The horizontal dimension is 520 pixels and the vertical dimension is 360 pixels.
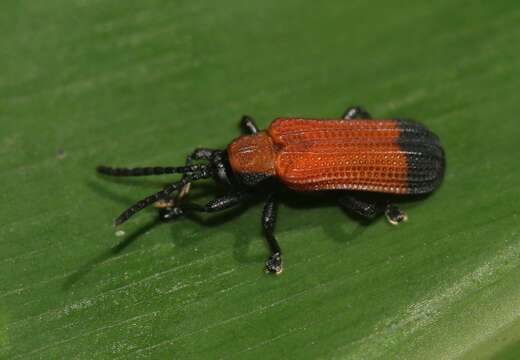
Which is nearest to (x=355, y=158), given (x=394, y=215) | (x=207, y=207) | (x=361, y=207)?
(x=361, y=207)

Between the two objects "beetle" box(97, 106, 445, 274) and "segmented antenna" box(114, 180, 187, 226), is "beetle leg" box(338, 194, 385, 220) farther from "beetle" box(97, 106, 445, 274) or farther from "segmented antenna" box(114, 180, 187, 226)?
"segmented antenna" box(114, 180, 187, 226)

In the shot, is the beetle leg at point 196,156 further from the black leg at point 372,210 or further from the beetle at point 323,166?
the black leg at point 372,210

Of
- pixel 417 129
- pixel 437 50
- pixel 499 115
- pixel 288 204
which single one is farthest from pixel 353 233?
pixel 437 50

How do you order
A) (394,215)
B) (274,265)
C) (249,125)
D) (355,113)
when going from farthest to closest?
(355,113), (249,125), (394,215), (274,265)

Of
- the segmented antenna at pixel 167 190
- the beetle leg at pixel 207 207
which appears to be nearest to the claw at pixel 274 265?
the beetle leg at pixel 207 207

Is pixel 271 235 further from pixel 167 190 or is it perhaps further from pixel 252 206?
pixel 167 190
